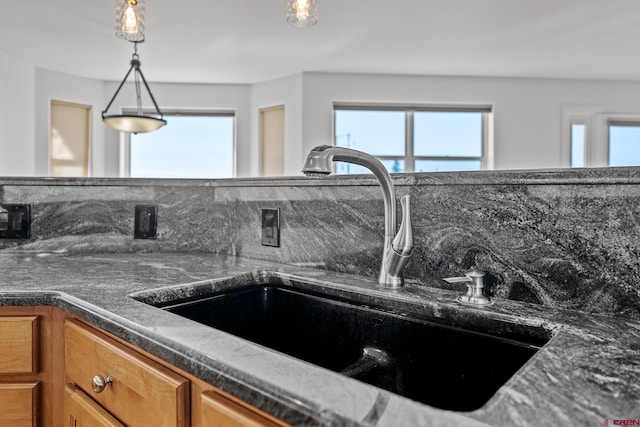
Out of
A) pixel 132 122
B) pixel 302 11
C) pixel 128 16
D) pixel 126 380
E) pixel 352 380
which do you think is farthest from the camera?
pixel 132 122

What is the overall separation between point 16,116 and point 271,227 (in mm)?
4619

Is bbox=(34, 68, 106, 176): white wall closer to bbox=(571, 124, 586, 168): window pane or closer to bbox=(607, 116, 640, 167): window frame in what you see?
bbox=(571, 124, 586, 168): window pane

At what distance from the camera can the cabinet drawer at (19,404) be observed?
2.85 ft

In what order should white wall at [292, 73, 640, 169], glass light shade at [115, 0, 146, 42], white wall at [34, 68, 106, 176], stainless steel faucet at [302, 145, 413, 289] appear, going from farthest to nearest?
white wall at [292, 73, 640, 169], white wall at [34, 68, 106, 176], glass light shade at [115, 0, 146, 42], stainless steel faucet at [302, 145, 413, 289]

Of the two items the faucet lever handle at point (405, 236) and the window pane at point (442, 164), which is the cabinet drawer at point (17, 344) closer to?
the faucet lever handle at point (405, 236)

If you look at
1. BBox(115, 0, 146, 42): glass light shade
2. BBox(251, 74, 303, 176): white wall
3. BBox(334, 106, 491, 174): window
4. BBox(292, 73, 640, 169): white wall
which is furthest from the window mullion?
BBox(115, 0, 146, 42): glass light shade

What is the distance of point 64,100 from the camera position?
5188 millimetres

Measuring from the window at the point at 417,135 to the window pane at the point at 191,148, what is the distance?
1455 millimetres

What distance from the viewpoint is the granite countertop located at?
40 cm

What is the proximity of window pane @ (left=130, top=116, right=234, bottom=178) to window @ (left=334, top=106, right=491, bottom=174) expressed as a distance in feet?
4.77

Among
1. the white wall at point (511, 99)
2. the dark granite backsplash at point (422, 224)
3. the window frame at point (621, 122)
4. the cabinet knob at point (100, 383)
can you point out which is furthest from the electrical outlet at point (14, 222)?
the window frame at point (621, 122)

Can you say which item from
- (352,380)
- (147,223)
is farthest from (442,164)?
(352,380)

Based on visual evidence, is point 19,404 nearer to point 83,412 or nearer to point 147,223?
point 83,412

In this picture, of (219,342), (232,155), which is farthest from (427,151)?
(219,342)
